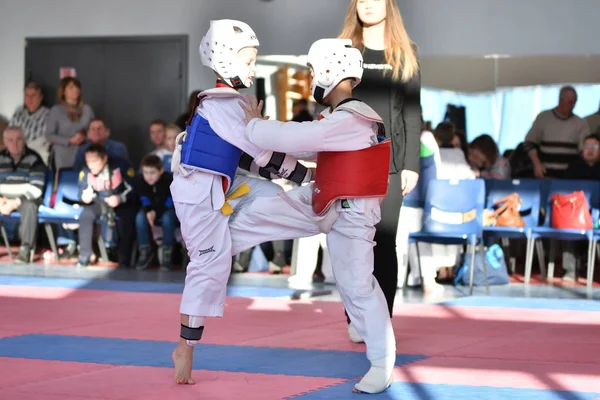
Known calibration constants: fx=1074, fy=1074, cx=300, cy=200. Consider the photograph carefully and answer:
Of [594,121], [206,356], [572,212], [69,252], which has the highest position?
[594,121]

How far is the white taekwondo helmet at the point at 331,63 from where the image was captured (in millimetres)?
4191

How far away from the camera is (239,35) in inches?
165

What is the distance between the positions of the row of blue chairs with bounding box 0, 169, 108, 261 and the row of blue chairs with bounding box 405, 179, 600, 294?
3.48m

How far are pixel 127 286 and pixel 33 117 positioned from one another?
13.7 ft

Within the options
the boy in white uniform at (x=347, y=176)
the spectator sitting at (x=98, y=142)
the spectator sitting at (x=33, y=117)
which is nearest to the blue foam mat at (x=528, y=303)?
the boy in white uniform at (x=347, y=176)

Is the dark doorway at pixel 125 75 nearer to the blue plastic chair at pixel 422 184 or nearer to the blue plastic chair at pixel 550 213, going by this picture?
the blue plastic chair at pixel 422 184

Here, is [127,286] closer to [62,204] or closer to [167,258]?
[167,258]

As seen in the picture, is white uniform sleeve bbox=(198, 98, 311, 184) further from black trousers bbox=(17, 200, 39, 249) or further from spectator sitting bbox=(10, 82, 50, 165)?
spectator sitting bbox=(10, 82, 50, 165)

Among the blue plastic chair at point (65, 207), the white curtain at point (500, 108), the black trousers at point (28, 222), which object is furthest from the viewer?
the white curtain at point (500, 108)

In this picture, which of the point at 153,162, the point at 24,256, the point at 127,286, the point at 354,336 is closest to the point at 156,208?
the point at 153,162

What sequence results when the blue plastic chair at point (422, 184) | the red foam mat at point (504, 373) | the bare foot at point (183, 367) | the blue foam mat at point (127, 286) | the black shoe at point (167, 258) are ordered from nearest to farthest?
the bare foot at point (183, 367), the red foam mat at point (504, 373), the blue foam mat at point (127, 286), the blue plastic chair at point (422, 184), the black shoe at point (167, 258)

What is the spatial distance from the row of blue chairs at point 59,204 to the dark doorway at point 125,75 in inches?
68.7

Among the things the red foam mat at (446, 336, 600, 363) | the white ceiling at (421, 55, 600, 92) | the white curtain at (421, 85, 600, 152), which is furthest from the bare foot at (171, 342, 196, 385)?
the white curtain at (421, 85, 600, 152)

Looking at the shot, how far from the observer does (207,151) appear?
4.12 m
